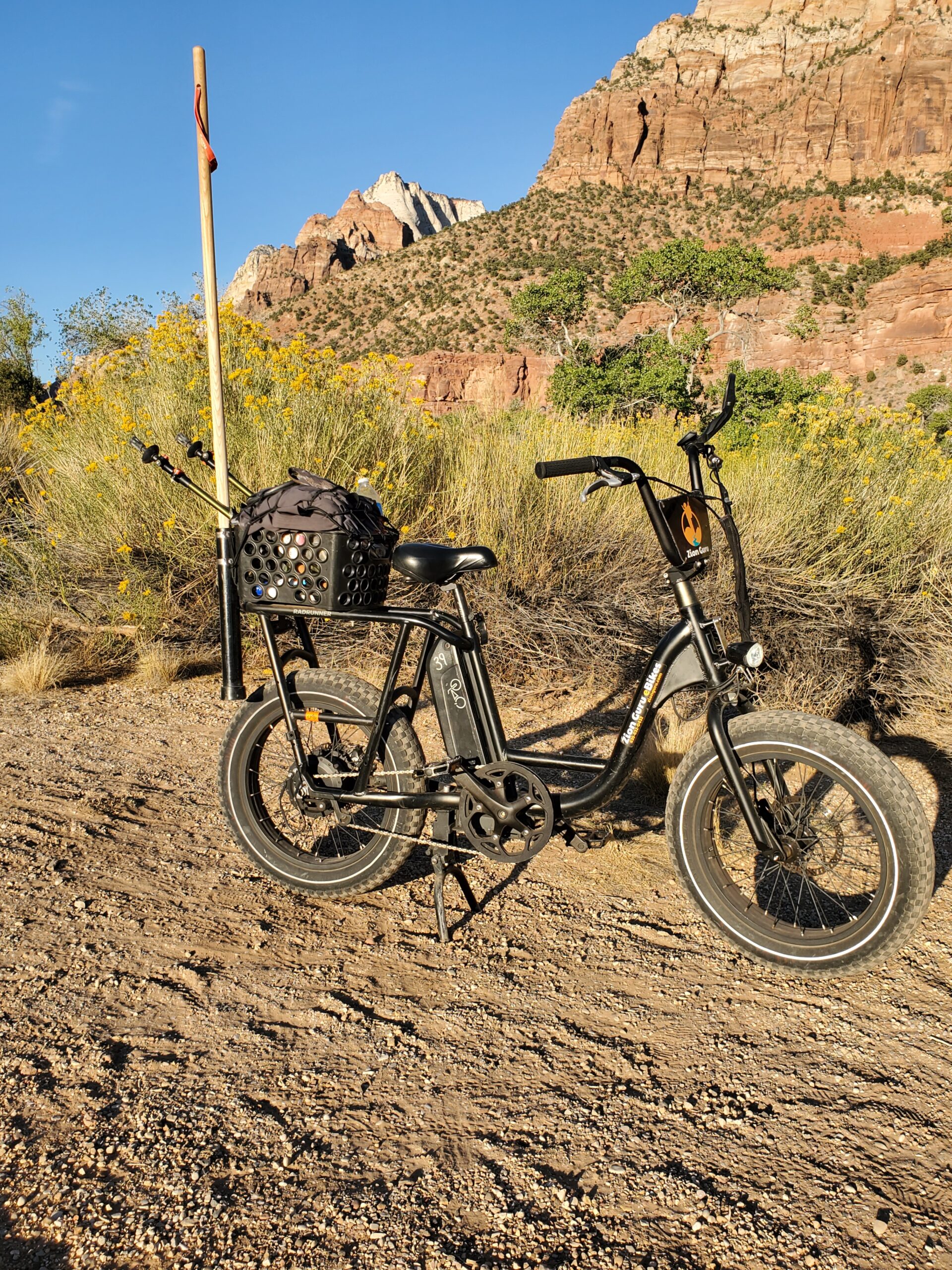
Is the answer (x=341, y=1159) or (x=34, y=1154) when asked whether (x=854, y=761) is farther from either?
(x=34, y=1154)

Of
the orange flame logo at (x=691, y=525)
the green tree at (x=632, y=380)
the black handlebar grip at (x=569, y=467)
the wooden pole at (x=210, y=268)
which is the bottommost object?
the orange flame logo at (x=691, y=525)

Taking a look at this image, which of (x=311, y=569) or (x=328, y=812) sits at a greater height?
(x=311, y=569)

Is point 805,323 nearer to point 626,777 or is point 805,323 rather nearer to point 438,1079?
point 626,777

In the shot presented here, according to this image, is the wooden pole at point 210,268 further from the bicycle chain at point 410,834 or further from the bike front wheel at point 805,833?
the bike front wheel at point 805,833

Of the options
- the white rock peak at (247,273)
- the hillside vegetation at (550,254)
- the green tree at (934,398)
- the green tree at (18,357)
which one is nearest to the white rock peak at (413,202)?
the white rock peak at (247,273)

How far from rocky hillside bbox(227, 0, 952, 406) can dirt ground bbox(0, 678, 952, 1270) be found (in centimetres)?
4999

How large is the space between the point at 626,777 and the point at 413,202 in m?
189

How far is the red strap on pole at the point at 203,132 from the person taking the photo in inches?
158

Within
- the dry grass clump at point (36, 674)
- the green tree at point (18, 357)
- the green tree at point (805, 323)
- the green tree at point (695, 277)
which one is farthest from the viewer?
the green tree at point (805, 323)

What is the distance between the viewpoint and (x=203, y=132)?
13.3ft

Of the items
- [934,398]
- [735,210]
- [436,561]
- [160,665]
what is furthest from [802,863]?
[735,210]

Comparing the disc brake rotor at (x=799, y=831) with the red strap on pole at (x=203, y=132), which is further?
the red strap on pole at (x=203, y=132)

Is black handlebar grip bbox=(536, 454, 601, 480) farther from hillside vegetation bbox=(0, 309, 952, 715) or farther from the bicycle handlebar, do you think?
hillside vegetation bbox=(0, 309, 952, 715)

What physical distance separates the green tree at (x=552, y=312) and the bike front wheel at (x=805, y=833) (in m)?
36.6
